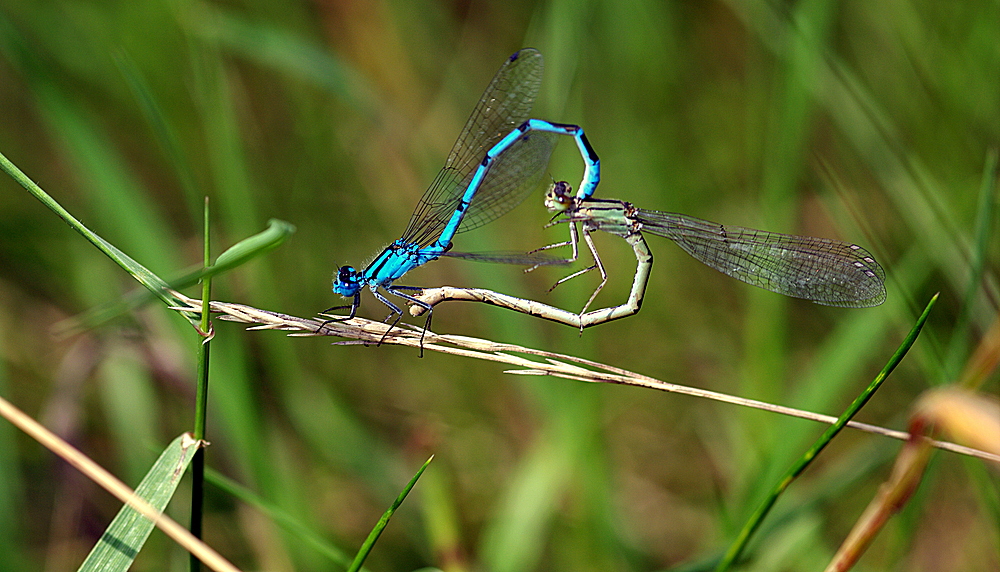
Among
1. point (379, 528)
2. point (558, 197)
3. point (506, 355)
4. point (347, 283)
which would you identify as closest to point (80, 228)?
point (379, 528)

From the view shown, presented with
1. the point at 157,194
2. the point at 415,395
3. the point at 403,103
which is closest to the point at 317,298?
the point at 415,395

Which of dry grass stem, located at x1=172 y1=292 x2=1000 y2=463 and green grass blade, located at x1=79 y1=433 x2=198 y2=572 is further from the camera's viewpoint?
dry grass stem, located at x1=172 y1=292 x2=1000 y2=463

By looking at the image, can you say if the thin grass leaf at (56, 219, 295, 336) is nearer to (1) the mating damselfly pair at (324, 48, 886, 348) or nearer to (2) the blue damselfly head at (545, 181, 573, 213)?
(1) the mating damselfly pair at (324, 48, 886, 348)

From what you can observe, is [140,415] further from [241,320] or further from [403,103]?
[403,103]

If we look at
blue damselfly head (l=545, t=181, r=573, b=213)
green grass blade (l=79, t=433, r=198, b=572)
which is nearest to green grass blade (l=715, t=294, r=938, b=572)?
green grass blade (l=79, t=433, r=198, b=572)

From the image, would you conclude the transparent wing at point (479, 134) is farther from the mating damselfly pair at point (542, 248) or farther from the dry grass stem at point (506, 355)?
the dry grass stem at point (506, 355)

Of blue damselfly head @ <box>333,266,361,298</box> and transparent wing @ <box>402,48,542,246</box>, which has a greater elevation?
transparent wing @ <box>402,48,542,246</box>
